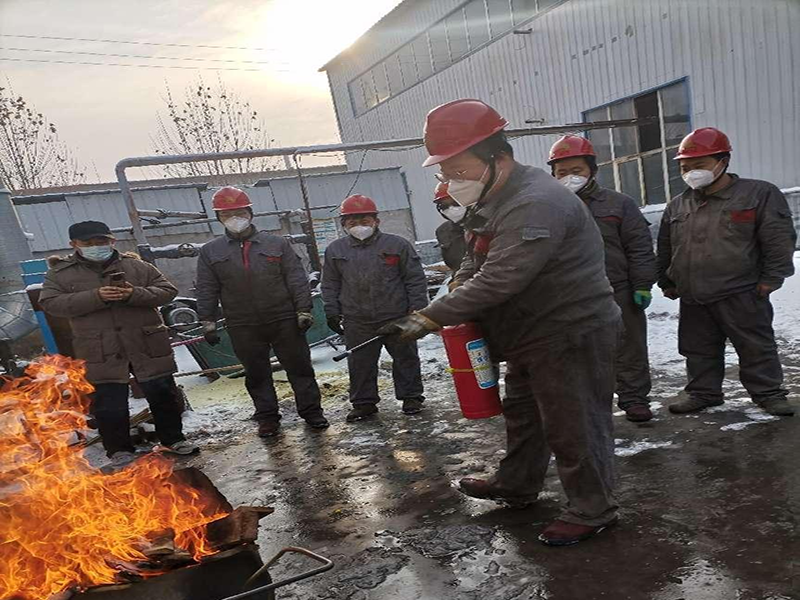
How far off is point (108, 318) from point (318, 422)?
1.97 metres

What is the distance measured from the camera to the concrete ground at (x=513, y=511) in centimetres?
228

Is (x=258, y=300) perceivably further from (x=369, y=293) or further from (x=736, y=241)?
(x=736, y=241)

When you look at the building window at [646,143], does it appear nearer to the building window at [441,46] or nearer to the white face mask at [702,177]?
the building window at [441,46]

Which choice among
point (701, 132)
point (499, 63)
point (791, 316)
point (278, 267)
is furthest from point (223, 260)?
point (499, 63)

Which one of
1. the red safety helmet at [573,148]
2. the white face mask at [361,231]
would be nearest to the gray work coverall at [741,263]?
the red safety helmet at [573,148]

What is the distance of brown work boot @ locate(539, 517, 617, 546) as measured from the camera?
2.53 meters

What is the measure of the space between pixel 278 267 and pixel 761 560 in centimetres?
395

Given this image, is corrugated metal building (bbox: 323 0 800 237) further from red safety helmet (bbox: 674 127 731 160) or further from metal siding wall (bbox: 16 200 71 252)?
→ metal siding wall (bbox: 16 200 71 252)

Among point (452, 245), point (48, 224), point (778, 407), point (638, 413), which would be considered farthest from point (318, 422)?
point (48, 224)

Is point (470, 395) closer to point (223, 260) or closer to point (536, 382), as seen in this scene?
point (536, 382)

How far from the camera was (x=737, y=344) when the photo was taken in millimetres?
3770

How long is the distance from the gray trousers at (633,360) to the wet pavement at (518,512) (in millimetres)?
219

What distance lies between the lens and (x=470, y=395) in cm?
292

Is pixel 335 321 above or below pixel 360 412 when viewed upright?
above
